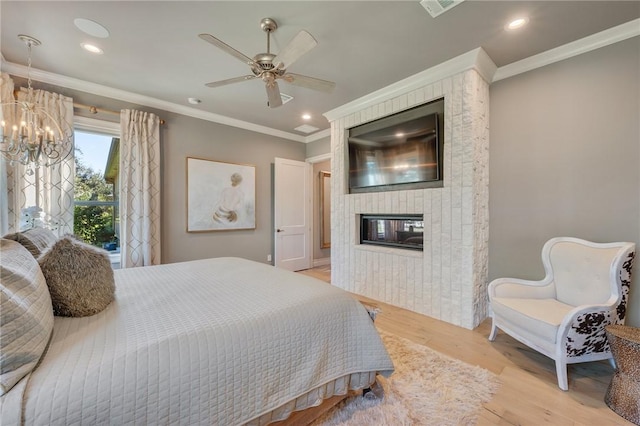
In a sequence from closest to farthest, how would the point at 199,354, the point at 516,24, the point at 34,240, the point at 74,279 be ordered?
1. the point at 199,354
2. the point at 74,279
3. the point at 34,240
4. the point at 516,24

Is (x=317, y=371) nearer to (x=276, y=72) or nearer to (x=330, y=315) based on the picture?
(x=330, y=315)

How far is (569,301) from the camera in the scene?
7.05 feet

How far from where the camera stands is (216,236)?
13.5 feet

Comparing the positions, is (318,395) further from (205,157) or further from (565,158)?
(205,157)

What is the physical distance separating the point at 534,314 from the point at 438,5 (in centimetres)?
239

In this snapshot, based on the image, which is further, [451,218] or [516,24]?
[451,218]

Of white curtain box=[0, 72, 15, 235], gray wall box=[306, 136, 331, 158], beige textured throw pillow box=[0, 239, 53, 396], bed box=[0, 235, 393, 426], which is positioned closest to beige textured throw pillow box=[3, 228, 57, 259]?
beige textured throw pillow box=[0, 239, 53, 396]

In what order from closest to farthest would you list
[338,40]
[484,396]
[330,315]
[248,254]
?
1. [330,315]
2. [484,396]
3. [338,40]
4. [248,254]

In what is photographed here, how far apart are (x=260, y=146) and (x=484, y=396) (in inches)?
173

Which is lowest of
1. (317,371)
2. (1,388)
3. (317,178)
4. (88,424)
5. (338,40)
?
(317,371)

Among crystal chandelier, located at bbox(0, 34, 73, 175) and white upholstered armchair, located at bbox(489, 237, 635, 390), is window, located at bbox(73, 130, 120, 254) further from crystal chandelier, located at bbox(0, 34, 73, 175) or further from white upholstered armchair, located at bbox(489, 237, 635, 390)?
white upholstered armchair, located at bbox(489, 237, 635, 390)

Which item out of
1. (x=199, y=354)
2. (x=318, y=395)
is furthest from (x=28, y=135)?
(x=318, y=395)

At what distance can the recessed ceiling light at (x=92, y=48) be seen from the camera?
2.34 meters

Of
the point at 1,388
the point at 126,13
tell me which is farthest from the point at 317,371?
the point at 126,13
